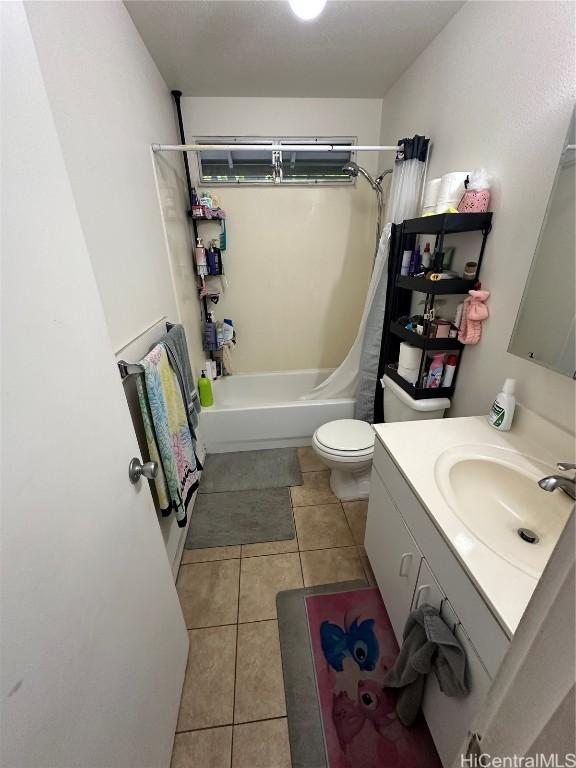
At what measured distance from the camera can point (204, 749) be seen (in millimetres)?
1020

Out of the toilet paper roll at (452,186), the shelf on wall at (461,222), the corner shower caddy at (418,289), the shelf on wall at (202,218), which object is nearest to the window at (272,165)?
the shelf on wall at (202,218)

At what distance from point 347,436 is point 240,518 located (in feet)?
2.65

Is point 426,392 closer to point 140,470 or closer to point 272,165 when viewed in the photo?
point 140,470

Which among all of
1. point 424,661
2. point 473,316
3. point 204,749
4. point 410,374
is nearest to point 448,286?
point 473,316

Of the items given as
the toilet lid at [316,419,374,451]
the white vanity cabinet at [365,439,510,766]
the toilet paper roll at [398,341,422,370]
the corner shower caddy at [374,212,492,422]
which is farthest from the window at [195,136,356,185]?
the white vanity cabinet at [365,439,510,766]

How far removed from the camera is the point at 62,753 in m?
0.51

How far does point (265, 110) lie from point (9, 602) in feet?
9.21

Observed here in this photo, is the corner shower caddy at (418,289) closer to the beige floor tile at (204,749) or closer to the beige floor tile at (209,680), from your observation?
the beige floor tile at (209,680)

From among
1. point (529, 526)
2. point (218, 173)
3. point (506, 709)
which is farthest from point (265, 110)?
point (506, 709)

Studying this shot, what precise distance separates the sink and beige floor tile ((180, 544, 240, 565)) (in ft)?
3.94

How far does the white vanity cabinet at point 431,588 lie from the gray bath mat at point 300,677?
364mm

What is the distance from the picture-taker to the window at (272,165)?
227 centimetres

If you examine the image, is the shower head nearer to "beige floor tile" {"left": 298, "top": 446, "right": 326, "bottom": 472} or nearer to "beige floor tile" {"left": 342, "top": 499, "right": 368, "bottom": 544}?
"beige floor tile" {"left": 298, "top": 446, "right": 326, "bottom": 472}

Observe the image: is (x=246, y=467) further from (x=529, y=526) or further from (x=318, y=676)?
(x=529, y=526)
